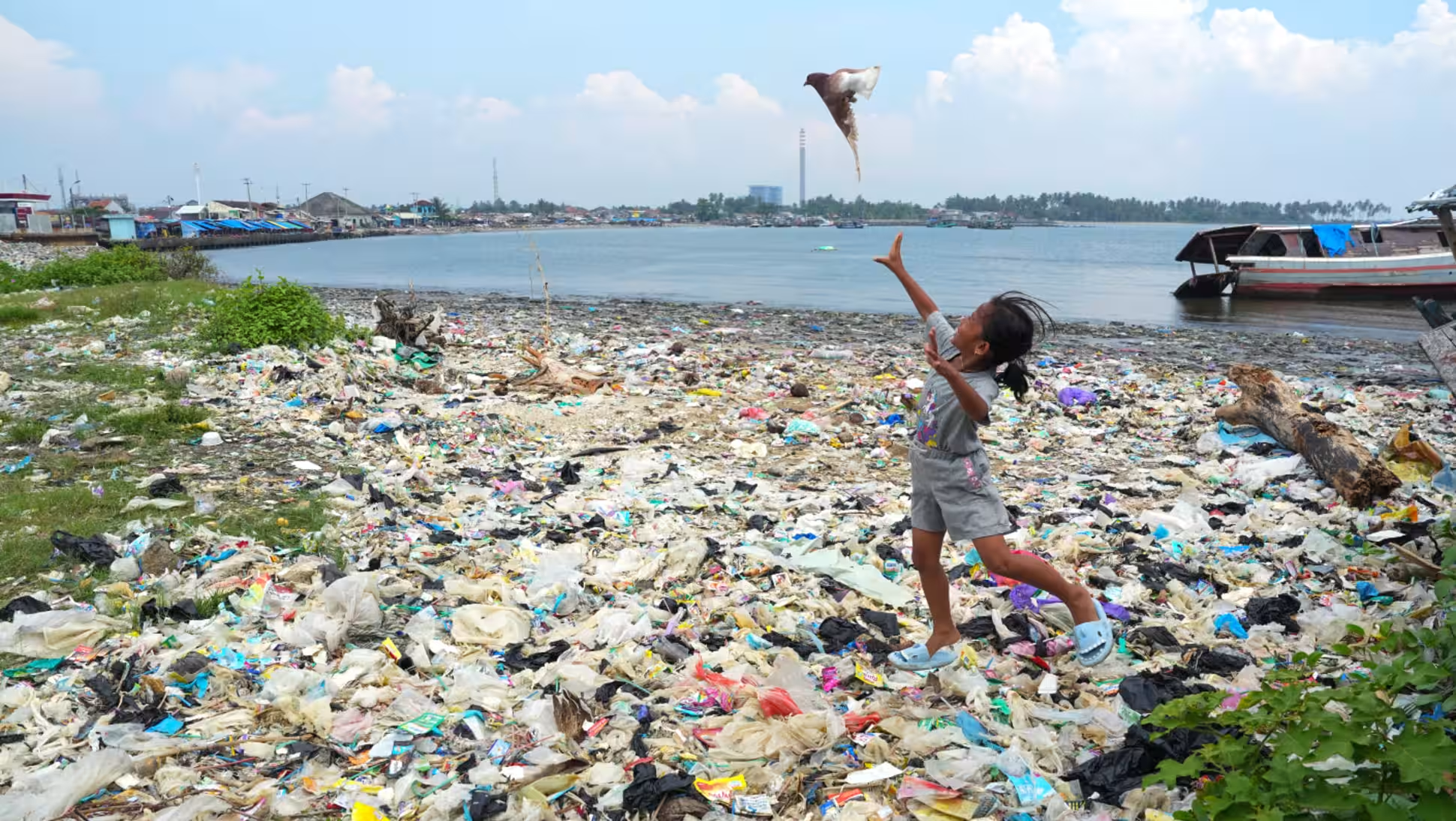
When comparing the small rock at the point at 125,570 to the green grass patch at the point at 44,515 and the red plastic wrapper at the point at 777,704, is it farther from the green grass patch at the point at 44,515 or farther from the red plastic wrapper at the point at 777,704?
the red plastic wrapper at the point at 777,704

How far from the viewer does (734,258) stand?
5003 cm

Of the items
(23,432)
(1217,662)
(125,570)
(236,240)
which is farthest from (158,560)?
(236,240)

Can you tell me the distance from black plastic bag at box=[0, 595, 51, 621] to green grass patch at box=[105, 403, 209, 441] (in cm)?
297

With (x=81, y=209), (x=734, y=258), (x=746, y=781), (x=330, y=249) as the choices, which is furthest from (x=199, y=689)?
(x=81, y=209)

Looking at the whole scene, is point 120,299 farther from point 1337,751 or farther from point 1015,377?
point 1337,751

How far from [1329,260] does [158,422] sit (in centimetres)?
2451

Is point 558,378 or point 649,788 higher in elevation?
point 558,378

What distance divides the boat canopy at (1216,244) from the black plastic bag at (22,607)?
26.0m

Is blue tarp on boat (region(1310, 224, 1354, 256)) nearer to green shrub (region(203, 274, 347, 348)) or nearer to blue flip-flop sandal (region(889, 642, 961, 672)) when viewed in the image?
green shrub (region(203, 274, 347, 348))

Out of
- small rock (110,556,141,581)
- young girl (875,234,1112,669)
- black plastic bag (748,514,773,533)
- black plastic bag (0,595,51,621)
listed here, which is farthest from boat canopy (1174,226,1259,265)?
black plastic bag (0,595,51,621)

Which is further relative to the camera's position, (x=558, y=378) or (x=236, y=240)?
(x=236, y=240)

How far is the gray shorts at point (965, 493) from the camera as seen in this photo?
10.4 ft

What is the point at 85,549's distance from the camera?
4152 millimetres

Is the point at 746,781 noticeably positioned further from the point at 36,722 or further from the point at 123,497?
the point at 123,497
